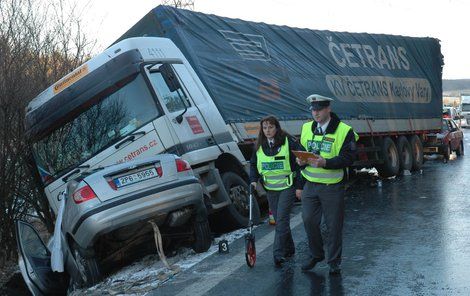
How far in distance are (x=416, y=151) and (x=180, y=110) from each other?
1079 centimetres

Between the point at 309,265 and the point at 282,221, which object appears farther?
the point at 282,221

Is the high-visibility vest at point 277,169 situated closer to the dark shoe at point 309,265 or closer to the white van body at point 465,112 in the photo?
the dark shoe at point 309,265

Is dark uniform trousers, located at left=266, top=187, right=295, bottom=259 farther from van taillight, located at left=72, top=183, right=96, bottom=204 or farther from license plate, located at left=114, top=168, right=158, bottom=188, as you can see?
van taillight, located at left=72, top=183, right=96, bottom=204

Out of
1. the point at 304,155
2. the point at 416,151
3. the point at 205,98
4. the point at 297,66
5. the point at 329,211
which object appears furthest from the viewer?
the point at 416,151

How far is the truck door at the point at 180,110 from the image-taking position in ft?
25.3

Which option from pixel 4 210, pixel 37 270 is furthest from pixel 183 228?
pixel 4 210

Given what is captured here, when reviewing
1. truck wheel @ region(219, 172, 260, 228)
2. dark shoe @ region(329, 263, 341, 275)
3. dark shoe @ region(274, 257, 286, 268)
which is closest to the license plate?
dark shoe @ region(274, 257, 286, 268)

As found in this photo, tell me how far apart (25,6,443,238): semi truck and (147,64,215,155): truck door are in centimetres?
2

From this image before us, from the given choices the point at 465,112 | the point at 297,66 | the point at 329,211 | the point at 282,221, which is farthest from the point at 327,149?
the point at 465,112

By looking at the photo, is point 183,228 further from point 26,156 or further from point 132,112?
point 26,156

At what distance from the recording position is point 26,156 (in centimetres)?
839

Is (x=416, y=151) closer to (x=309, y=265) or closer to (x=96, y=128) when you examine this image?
(x=96, y=128)

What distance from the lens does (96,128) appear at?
7.82 m

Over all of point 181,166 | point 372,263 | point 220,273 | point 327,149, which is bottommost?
point 372,263
